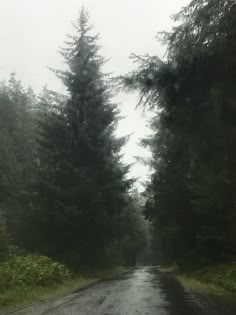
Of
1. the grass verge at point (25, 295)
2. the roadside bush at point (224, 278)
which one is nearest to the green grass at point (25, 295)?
the grass verge at point (25, 295)

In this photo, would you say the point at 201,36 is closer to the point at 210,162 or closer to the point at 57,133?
the point at 210,162

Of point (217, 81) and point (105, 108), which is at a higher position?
point (105, 108)

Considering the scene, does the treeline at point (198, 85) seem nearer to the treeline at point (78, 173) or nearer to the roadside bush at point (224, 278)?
the roadside bush at point (224, 278)

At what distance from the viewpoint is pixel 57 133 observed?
33.7 meters

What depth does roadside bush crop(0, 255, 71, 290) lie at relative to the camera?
17688 mm

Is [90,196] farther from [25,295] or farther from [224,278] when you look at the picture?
[25,295]

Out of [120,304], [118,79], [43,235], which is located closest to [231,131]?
[118,79]

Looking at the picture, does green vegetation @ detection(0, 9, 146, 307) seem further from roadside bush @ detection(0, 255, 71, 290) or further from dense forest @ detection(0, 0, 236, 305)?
roadside bush @ detection(0, 255, 71, 290)

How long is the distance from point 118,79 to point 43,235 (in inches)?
858

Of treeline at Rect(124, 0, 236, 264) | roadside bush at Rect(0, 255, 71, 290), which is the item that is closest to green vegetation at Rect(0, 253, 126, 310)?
roadside bush at Rect(0, 255, 71, 290)

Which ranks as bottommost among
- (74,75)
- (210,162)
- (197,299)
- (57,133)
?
(197,299)

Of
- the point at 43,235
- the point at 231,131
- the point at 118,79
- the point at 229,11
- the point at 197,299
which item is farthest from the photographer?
the point at 43,235

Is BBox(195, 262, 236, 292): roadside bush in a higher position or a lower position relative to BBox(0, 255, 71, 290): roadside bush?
lower

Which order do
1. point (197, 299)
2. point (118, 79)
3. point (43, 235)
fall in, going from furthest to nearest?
point (43, 235), point (197, 299), point (118, 79)
